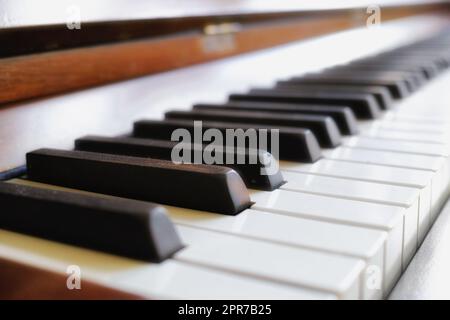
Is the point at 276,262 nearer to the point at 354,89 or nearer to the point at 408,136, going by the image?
the point at 408,136

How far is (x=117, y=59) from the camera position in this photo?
1.00 metres

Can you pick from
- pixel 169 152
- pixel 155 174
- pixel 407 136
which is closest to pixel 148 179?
pixel 155 174

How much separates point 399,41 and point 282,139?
2109mm

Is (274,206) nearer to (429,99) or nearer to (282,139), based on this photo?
(282,139)

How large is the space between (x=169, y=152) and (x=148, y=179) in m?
0.12

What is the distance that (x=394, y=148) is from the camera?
3.05 ft

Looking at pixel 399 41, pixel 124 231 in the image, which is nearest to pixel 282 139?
pixel 124 231

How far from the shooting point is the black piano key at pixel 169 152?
0.74 m

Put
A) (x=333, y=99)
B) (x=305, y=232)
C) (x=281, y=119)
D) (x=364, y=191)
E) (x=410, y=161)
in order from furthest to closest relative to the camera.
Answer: (x=333, y=99)
(x=281, y=119)
(x=410, y=161)
(x=364, y=191)
(x=305, y=232)

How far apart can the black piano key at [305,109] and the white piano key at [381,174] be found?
7.6 inches

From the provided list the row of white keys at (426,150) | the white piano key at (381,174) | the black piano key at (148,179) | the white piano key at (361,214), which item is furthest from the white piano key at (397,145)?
the black piano key at (148,179)

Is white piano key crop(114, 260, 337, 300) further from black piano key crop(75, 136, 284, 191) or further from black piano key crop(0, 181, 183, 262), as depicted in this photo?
black piano key crop(75, 136, 284, 191)

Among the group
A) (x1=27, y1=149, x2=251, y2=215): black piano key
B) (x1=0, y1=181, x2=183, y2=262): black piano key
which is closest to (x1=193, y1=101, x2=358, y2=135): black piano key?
(x1=27, y1=149, x2=251, y2=215): black piano key

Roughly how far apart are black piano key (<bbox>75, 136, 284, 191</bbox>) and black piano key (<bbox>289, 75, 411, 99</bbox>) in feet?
2.20
